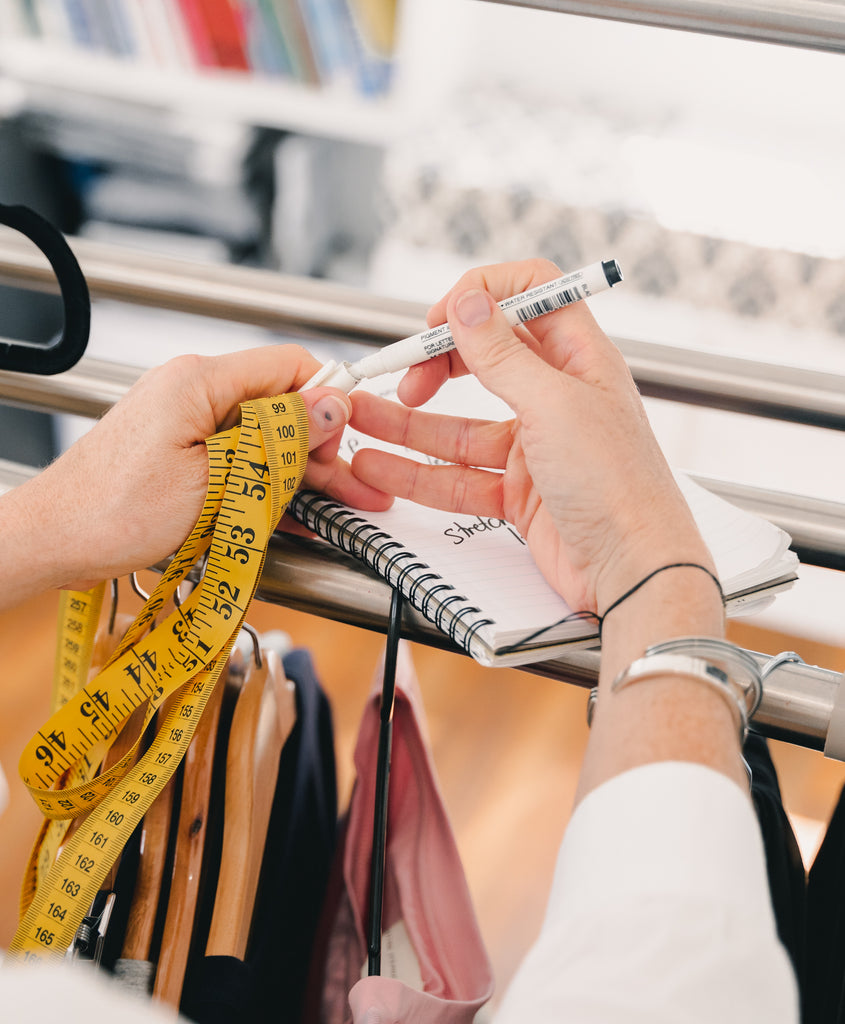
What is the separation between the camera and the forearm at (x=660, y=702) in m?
0.40

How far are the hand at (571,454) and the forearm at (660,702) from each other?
0.02m

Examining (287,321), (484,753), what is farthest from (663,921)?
(484,753)

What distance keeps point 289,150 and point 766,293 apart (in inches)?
56.1

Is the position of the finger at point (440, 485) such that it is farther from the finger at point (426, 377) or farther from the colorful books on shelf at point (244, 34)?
the colorful books on shelf at point (244, 34)

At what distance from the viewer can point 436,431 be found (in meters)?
0.65

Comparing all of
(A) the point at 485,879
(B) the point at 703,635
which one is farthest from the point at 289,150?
(B) the point at 703,635

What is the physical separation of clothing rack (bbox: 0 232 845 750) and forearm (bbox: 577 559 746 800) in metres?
0.05

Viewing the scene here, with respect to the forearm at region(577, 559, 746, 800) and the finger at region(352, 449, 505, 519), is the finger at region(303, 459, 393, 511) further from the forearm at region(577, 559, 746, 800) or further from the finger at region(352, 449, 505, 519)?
the forearm at region(577, 559, 746, 800)

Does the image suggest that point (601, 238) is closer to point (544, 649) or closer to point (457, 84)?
point (457, 84)

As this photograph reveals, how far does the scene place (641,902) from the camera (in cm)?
34

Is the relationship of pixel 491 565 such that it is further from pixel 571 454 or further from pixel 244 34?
pixel 244 34

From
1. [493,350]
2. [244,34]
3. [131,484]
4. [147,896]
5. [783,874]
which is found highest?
[244,34]

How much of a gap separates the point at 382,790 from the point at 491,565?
152 mm

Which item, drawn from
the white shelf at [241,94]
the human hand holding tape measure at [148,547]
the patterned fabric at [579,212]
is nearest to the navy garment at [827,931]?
the human hand holding tape measure at [148,547]
